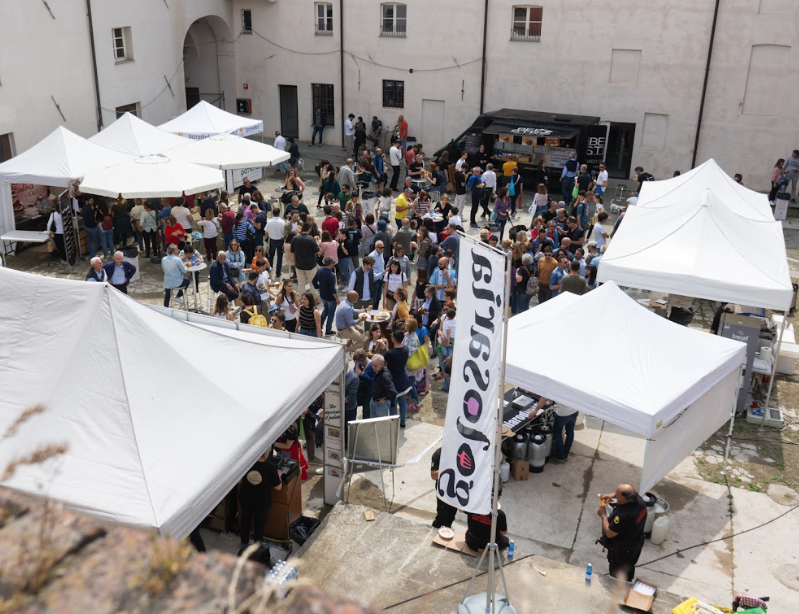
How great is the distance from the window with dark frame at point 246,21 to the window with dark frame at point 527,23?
9.65 meters

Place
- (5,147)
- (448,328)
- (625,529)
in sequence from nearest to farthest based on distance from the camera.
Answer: (625,529), (448,328), (5,147)

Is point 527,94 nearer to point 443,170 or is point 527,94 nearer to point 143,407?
point 443,170

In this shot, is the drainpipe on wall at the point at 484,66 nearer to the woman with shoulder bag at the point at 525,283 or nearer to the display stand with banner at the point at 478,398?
the woman with shoulder bag at the point at 525,283

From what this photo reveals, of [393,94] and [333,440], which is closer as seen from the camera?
[333,440]

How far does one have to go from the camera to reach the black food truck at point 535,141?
73.6ft

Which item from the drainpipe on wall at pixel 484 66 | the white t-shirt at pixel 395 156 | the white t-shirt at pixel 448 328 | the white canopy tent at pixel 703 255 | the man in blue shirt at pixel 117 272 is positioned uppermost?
the drainpipe on wall at pixel 484 66

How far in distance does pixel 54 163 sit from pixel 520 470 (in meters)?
11.8

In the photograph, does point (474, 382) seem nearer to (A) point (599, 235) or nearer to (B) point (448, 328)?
(B) point (448, 328)

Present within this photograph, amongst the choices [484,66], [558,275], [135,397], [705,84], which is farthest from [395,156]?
[135,397]

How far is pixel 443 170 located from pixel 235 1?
38.3 feet

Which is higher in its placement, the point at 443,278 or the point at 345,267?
the point at 443,278

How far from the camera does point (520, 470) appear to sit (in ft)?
31.7

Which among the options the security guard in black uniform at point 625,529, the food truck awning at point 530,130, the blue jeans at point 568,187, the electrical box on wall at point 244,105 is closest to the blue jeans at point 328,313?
the security guard in black uniform at point 625,529

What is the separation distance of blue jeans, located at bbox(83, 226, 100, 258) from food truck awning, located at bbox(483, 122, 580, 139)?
11561 mm
